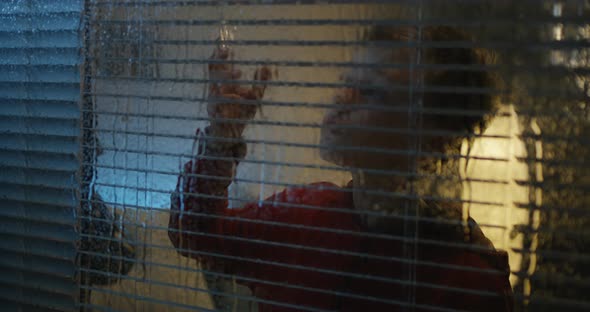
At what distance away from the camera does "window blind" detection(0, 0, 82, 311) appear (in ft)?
4.02

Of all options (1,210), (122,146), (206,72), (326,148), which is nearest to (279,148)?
(326,148)

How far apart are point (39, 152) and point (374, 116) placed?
74 cm

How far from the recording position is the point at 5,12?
1.30 meters

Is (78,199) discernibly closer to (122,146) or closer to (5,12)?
(122,146)

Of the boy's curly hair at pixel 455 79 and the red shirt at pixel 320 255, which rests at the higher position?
the boy's curly hair at pixel 455 79

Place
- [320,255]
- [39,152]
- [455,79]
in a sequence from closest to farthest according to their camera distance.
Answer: [455,79] → [320,255] → [39,152]

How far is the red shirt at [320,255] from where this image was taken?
90 cm

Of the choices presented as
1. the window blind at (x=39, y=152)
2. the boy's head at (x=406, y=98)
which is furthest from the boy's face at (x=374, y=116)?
the window blind at (x=39, y=152)

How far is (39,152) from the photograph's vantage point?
1.27 meters

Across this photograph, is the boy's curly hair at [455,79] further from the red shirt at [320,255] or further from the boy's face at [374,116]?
the red shirt at [320,255]

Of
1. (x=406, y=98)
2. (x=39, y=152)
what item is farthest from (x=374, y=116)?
(x=39, y=152)

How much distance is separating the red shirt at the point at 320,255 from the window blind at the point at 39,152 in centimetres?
29

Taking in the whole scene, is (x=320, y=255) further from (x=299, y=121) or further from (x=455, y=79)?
(x=455, y=79)

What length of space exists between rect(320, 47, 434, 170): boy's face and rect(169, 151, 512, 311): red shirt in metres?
0.07
